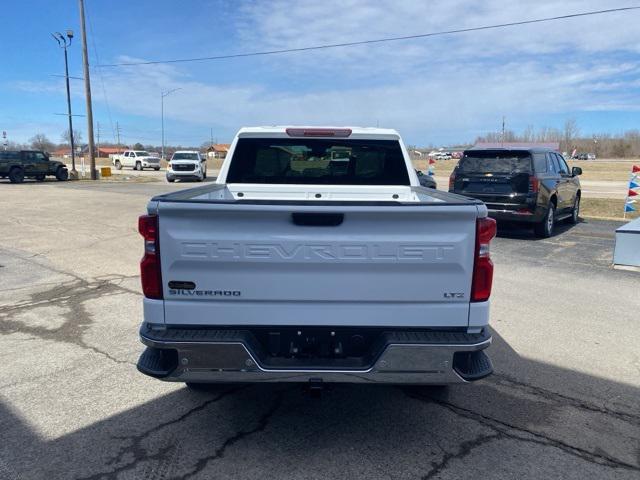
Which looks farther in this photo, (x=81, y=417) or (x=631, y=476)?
(x=81, y=417)

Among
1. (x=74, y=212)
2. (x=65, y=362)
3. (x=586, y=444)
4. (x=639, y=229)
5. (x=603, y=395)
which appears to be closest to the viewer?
(x=586, y=444)

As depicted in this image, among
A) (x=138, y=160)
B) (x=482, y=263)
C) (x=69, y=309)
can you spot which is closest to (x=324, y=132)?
(x=482, y=263)

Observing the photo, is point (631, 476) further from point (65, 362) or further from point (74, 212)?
point (74, 212)

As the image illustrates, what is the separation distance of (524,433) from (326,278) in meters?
1.79

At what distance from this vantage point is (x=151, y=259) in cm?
291

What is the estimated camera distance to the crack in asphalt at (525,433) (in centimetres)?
309

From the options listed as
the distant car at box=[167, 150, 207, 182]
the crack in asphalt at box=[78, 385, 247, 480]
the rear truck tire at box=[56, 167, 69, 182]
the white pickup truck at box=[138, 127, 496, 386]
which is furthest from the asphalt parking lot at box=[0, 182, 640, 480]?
the rear truck tire at box=[56, 167, 69, 182]

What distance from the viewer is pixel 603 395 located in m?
3.97

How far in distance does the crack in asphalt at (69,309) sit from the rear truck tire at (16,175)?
26.0 metres

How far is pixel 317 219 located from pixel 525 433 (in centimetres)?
206

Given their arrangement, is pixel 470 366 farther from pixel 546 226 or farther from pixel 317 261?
pixel 546 226

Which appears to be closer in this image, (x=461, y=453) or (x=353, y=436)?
(x=461, y=453)

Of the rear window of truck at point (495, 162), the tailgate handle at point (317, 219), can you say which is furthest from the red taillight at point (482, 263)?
the rear window of truck at point (495, 162)

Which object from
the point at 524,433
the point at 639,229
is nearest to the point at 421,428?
the point at 524,433
